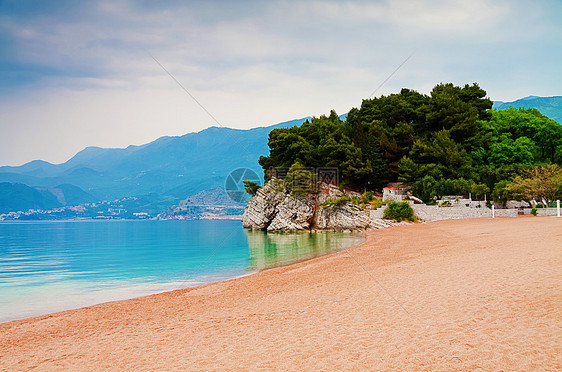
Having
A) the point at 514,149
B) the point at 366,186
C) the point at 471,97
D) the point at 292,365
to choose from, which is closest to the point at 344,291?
the point at 292,365

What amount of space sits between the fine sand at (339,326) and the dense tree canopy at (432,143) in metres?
31.7

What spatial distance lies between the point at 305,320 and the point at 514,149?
148ft

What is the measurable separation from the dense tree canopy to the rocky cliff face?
4176 millimetres

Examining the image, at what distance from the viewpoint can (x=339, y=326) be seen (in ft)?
20.7

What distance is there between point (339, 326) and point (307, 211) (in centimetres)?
3501

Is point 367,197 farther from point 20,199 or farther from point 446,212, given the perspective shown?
point 20,199

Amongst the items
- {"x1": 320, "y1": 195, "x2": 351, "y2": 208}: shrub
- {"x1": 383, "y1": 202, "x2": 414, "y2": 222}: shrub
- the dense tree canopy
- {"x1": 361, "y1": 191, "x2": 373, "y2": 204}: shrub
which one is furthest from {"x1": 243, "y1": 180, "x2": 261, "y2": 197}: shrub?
{"x1": 383, "y1": 202, "x2": 414, "y2": 222}: shrub

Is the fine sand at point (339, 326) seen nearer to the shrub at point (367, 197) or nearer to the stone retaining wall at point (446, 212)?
the stone retaining wall at point (446, 212)

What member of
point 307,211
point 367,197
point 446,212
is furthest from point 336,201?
point 446,212

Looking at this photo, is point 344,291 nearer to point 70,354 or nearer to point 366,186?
Answer: point 70,354

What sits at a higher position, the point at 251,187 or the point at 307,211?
the point at 251,187

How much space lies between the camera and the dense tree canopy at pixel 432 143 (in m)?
40.4

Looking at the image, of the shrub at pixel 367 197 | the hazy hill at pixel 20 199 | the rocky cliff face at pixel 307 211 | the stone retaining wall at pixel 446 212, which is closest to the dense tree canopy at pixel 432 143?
the shrub at pixel 367 197

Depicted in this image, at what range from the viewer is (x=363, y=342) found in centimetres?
546
